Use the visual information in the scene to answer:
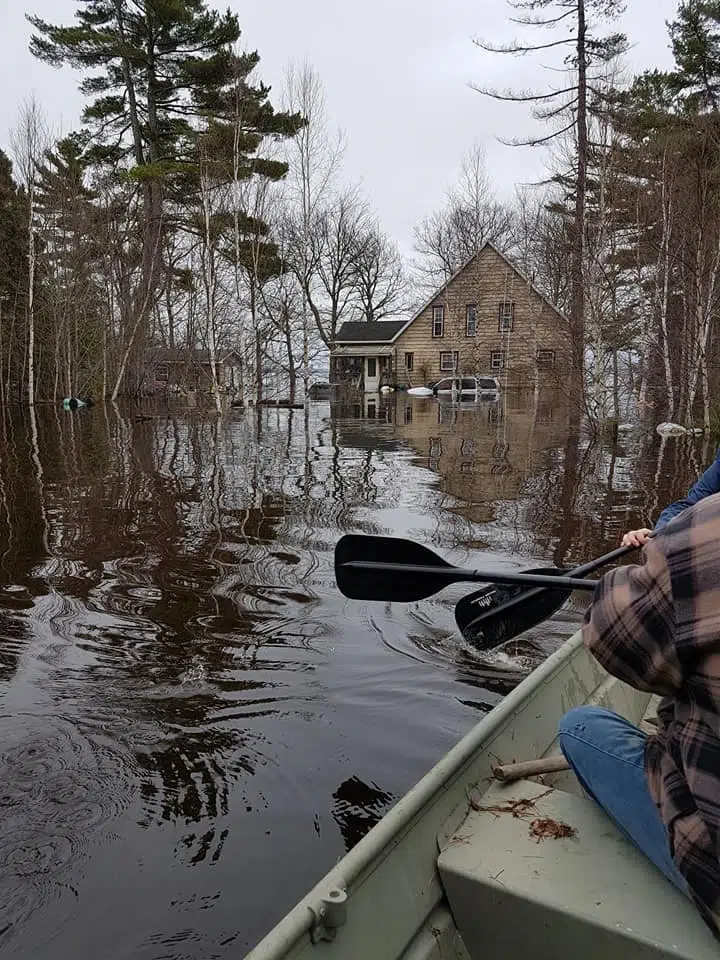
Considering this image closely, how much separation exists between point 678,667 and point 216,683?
10.9 ft

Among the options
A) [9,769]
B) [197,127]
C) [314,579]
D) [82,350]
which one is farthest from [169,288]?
[9,769]

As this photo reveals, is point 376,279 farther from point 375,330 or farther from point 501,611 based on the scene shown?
point 501,611

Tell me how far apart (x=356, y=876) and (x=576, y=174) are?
22.1 meters

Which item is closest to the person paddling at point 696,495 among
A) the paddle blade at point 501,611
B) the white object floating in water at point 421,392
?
the paddle blade at point 501,611

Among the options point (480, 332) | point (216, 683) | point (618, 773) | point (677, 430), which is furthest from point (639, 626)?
point (480, 332)

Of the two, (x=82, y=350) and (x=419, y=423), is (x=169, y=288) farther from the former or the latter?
(x=419, y=423)

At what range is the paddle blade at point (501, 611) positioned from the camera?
10.8 ft

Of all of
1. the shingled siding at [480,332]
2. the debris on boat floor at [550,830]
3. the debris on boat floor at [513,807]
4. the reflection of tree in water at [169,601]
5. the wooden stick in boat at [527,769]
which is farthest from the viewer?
the shingled siding at [480,332]

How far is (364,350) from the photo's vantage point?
45281 mm

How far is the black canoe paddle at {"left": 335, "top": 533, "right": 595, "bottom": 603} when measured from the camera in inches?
121

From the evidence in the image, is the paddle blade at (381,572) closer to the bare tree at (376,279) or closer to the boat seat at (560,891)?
the boat seat at (560,891)

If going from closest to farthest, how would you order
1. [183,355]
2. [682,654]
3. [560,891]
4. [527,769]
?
1. [682,654]
2. [560,891]
3. [527,769]
4. [183,355]

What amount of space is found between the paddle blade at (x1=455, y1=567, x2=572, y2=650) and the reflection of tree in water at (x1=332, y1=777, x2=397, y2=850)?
0.84m

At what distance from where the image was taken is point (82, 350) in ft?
109
